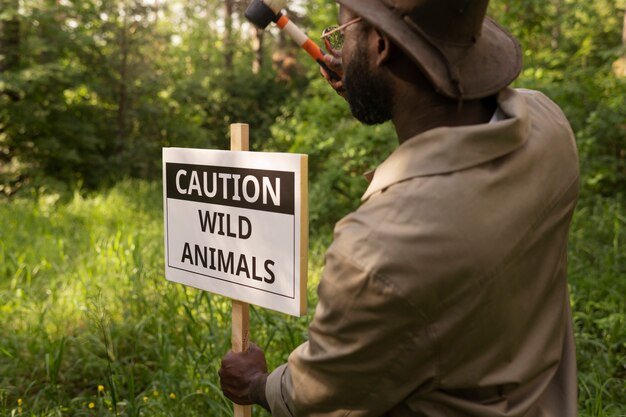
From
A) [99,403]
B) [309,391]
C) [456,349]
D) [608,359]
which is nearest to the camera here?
[456,349]

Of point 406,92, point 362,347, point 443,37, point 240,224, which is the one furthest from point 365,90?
point 240,224

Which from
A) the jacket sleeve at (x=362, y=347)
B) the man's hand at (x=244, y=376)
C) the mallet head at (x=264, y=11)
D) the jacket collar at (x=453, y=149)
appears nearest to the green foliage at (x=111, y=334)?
the man's hand at (x=244, y=376)

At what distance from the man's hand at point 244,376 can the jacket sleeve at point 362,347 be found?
402 millimetres

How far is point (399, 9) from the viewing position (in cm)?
122

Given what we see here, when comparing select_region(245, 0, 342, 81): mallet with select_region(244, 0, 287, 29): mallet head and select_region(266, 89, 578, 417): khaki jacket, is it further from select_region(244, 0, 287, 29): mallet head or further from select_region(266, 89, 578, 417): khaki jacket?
select_region(266, 89, 578, 417): khaki jacket

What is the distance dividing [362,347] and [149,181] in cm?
1052

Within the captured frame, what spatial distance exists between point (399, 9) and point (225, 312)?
9.36 feet

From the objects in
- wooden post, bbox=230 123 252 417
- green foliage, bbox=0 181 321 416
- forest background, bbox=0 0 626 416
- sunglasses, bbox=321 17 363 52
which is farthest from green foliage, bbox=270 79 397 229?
sunglasses, bbox=321 17 363 52

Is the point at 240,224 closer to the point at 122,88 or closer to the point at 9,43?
the point at 9,43

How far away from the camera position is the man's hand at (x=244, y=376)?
1668mm

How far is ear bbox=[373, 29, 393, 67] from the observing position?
126cm

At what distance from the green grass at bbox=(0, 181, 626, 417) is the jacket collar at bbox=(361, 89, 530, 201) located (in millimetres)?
1811

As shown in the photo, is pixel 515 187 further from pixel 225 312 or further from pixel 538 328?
pixel 225 312

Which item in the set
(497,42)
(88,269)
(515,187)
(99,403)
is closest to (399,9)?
(497,42)
